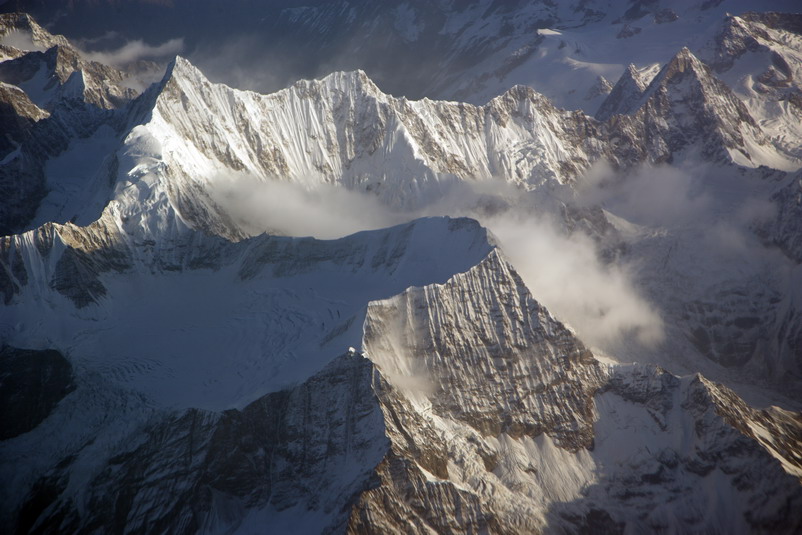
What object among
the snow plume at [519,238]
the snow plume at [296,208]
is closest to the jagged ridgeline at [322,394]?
the snow plume at [296,208]

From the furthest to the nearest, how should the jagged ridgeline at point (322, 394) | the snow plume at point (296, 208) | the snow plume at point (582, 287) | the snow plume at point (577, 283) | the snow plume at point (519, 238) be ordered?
the snow plume at point (577, 283)
the snow plume at point (582, 287)
the snow plume at point (519, 238)
the snow plume at point (296, 208)
the jagged ridgeline at point (322, 394)

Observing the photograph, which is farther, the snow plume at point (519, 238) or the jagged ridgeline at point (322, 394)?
the snow plume at point (519, 238)

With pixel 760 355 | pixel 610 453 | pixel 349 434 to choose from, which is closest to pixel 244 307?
pixel 349 434

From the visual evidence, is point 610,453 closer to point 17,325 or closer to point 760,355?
point 760,355

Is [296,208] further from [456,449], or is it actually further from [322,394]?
[456,449]

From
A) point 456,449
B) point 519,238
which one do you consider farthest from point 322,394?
point 519,238

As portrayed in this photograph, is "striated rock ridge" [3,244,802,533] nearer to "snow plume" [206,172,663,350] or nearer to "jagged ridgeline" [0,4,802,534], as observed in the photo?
"jagged ridgeline" [0,4,802,534]

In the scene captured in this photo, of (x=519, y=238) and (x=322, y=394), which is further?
(x=519, y=238)

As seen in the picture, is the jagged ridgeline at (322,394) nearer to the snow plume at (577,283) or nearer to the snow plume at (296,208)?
the snow plume at (296,208)

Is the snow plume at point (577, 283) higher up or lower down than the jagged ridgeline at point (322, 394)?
lower down
